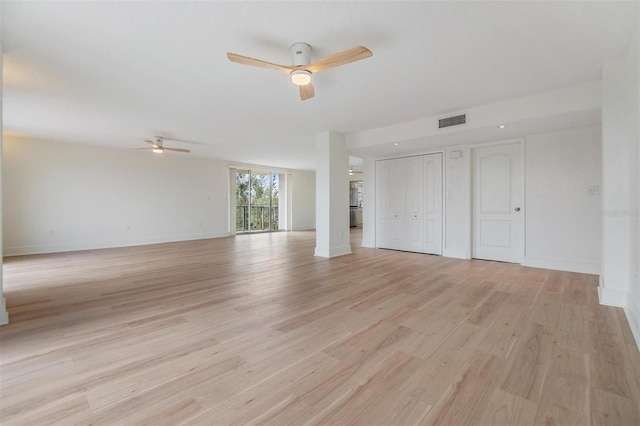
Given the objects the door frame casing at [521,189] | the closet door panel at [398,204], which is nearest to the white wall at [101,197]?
the closet door panel at [398,204]

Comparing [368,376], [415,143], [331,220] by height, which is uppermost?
[415,143]

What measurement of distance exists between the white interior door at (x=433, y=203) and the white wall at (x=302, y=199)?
20.8 ft

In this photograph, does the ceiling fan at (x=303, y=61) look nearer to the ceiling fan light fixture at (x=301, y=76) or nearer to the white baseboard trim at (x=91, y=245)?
the ceiling fan light fixture at (x=301, y=76)

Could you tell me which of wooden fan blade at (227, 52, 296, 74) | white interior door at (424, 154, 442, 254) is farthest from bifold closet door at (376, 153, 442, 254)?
wooden fan blade at (227, 52, 296, 74)

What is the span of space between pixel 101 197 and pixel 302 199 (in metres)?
6.80

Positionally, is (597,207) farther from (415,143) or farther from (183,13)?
(183,13)

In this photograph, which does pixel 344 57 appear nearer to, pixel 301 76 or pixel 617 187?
pixel 301 76

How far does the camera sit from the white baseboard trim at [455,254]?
5.57 meters

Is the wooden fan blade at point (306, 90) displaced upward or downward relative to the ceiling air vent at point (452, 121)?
downward

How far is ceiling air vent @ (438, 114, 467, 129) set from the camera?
4430 millimetres

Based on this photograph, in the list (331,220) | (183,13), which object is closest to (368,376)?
(183,13)

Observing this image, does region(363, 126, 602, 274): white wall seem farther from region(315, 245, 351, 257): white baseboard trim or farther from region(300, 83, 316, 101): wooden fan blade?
region(300, 83, 316, 101): wooden fan blade

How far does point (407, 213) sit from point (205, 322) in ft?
16.9

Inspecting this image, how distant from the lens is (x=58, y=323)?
258 cm
